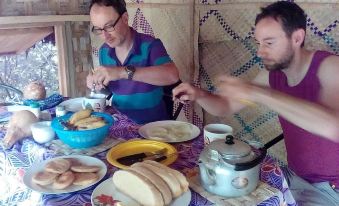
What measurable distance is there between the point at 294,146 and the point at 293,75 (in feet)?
0.93

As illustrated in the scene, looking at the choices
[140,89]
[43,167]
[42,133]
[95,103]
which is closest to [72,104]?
[95,103]

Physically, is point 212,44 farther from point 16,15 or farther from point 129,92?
point 16,15

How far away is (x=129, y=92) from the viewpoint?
5.68 ft

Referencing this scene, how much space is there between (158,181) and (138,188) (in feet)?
0.17

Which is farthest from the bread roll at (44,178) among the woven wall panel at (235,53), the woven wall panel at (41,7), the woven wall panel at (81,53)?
the woven wall panel at (81,53)

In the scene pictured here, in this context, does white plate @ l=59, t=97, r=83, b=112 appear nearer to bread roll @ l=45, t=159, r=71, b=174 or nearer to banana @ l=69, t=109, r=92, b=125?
banana @ l=69, t=109, r=92, b=125

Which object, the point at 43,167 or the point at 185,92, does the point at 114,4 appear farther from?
the point at 43,167

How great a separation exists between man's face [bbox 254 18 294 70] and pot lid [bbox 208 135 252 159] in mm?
515

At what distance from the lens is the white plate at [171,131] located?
48.2 inches

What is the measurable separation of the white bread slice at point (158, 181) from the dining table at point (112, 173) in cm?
7

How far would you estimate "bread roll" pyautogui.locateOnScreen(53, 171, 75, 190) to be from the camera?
90 centimetres

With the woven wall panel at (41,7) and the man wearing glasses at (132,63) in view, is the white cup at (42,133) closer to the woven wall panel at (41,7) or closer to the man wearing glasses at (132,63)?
the man wearing glasses at (132,63)

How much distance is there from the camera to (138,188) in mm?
827

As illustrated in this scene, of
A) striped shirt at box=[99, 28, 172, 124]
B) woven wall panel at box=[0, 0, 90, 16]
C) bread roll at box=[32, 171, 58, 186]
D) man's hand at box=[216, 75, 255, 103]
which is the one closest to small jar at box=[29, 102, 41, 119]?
striped shirt at box=[99, 28, 172, 124]
